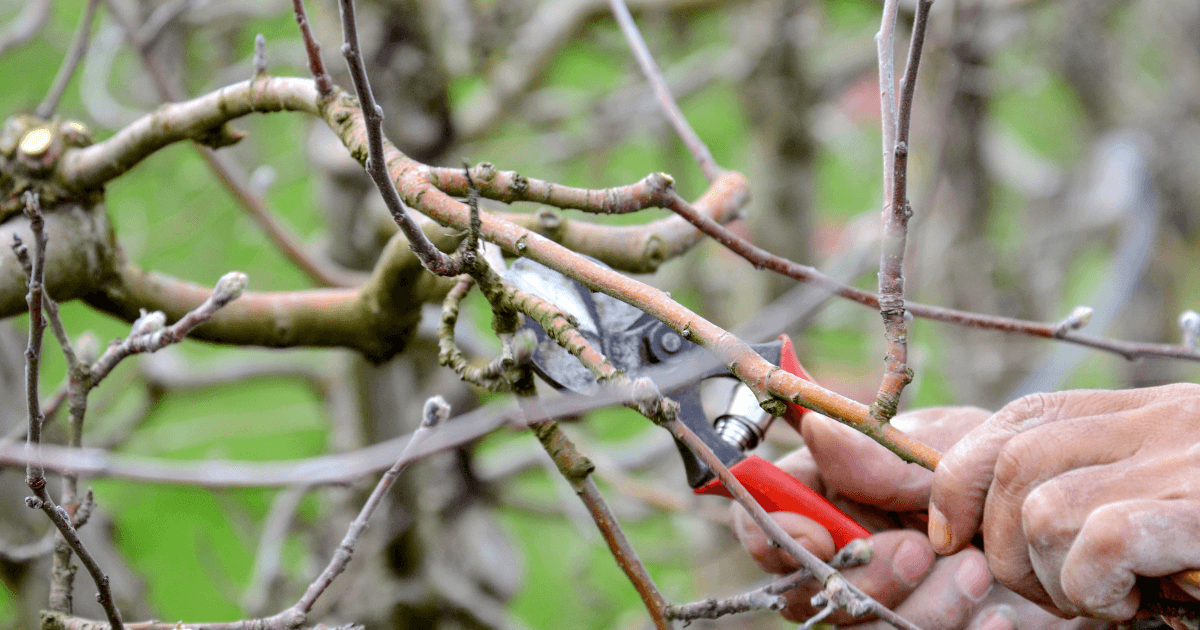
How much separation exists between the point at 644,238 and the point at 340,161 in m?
1.51

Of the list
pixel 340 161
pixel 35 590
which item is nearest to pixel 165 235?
pixel 340 161

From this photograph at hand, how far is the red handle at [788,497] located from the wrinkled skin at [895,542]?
2cm

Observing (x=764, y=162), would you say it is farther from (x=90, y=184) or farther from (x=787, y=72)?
(x=90, y=184)

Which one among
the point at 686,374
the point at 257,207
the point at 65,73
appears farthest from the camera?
the point at 257,207

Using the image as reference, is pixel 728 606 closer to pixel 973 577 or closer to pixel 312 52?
pixel 973 577

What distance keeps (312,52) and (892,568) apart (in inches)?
34.7

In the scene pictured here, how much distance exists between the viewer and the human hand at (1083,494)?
0.76m

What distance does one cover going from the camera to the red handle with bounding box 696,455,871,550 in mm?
1054

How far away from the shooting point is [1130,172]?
4195 millimetres

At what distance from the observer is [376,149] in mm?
746

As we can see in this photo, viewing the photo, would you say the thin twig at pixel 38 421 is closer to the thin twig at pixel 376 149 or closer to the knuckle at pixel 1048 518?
the thin twig at pixel 376 149

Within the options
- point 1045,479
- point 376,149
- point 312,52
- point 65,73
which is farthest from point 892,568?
point 65,73

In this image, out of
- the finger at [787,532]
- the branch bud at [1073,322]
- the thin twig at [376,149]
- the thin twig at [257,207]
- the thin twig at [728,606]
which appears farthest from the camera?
the thin twig at [257,207]

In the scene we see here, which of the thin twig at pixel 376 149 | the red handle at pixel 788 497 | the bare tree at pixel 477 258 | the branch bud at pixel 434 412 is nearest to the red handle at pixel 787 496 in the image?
the red handle at pixel 788 497
